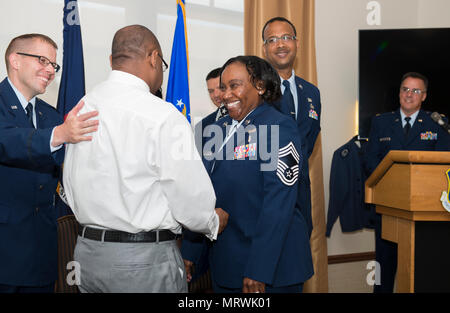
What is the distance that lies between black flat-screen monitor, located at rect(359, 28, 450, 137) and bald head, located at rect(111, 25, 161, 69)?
9.83ft

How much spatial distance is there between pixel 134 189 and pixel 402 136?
2.64 m

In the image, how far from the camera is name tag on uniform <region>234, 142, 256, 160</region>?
161cm

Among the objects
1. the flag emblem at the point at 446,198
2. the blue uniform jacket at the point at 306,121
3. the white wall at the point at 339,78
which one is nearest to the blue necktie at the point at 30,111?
the blue uniform jacket at the point at 306,121

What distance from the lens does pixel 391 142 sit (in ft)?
11.0

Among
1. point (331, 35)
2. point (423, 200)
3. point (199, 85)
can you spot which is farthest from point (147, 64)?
point (331, 35)

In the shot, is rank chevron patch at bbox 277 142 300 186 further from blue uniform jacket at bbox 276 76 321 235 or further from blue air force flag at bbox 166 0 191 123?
blue air force flag at bbox 166 0 191 123

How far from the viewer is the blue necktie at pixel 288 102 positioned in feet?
8.25

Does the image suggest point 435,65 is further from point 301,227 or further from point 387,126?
Result: point 301,227

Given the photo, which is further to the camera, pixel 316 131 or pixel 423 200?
pixel 316 131

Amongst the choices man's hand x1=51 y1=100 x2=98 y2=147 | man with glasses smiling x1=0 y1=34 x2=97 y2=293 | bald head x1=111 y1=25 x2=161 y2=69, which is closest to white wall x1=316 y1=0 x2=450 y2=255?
man with glasses smiling x1=0 y1=34 x2=97 y2=293

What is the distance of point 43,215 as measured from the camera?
190 centimetres

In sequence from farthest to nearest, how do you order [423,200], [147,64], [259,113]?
[423,200], [259,113], [147,64]
